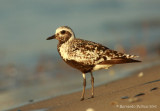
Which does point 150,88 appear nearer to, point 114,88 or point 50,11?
point 114,88

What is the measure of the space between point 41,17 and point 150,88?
13.5 m

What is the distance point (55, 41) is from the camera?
59.6 feet

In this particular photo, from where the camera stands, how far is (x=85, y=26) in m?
19.7

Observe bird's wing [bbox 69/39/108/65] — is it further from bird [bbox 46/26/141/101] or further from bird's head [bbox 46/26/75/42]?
bird's head [bbox 46/26/75/42]

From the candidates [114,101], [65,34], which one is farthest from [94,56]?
[114,101]

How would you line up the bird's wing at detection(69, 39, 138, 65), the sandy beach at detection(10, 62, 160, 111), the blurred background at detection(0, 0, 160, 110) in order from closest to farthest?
the sandy beach at detection(10, 62, 160, 111)
the bird's wing at detection(69, 39, 138, 65)
the blurred background at detection(0, 0, 160, 110)

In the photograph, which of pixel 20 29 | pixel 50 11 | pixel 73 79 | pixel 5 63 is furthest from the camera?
pixel 50 11

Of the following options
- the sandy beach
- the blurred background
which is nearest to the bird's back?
the sandy beach

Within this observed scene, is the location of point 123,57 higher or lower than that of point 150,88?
higher

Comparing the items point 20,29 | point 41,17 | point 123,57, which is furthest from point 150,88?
point 41,17

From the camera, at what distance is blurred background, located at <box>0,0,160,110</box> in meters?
11.6

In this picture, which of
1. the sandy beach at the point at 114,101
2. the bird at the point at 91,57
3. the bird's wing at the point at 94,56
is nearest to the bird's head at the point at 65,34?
the bird at the point at 91,57

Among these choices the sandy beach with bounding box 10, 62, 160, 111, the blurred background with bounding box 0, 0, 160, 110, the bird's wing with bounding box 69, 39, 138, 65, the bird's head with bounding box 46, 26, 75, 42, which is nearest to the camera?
the sandy beach with bounding box 10, 62, 160, 111

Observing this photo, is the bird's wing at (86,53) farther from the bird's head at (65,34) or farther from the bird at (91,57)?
the bird's head at (65,34)
